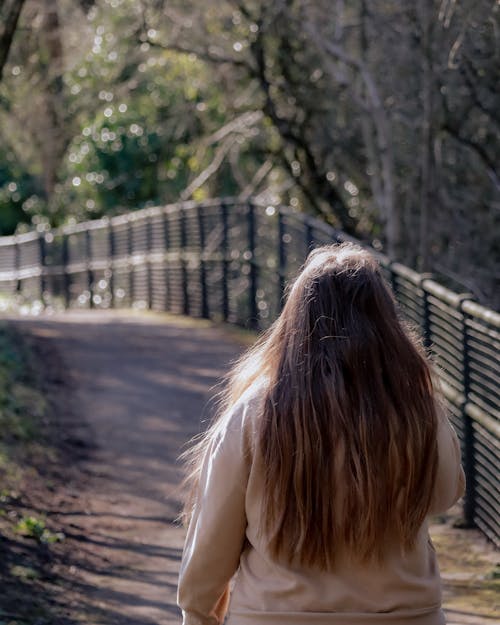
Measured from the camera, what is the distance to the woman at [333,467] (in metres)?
2.38

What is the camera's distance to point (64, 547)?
6410 mm

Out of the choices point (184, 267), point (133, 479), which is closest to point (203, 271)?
point (184, 267)

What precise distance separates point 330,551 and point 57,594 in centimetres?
354

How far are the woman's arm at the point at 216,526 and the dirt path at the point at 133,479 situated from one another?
265 cm

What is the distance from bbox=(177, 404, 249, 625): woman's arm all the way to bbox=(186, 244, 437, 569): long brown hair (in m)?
0.06

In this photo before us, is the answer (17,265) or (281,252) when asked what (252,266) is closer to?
(281,252)

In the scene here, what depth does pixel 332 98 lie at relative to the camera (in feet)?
46.0

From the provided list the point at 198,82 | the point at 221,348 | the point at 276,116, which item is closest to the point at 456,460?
the point at 221,348

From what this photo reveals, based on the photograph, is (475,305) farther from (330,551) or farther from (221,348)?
(221,348)

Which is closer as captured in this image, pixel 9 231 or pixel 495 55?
pixel 495 55

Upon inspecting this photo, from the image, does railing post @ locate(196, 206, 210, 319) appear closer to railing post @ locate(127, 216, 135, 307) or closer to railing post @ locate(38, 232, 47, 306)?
railing post @ locate(127, 216, 135, 307)

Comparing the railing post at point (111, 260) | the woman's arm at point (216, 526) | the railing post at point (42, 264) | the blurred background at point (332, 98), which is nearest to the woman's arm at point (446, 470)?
the woman's arm at point (216, 526)

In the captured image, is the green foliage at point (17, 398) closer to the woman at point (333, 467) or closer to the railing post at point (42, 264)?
the woman at point (333, 467)

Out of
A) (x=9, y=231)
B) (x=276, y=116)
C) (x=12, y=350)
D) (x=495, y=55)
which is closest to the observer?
(x=495, y=55)
